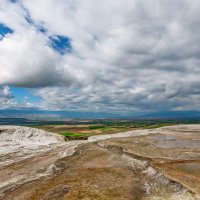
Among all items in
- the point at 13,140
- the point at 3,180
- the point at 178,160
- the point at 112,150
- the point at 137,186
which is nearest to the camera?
the point at 137,186

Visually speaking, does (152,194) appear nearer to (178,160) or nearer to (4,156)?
(178,160)

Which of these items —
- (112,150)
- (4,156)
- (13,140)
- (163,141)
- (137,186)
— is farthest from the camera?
(13,140)

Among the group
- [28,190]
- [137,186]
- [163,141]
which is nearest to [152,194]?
[137,186]

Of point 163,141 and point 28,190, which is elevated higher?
point 163,141

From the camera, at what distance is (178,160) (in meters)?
38.6

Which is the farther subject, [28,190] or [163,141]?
[163,141]

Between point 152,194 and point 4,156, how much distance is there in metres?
34.6

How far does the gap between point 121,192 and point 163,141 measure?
34.2 meters

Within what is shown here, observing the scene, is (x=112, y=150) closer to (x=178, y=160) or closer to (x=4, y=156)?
(x=178, y=160)

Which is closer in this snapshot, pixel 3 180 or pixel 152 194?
pixel 152 194

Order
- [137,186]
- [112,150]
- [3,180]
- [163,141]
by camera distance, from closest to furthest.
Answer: [137,186]
[3,180]
[112,150]
[163,141]

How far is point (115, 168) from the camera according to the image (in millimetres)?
35250

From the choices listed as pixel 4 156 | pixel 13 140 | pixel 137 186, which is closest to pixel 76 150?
pixel 4 156

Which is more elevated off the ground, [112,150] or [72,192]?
[112,150]
